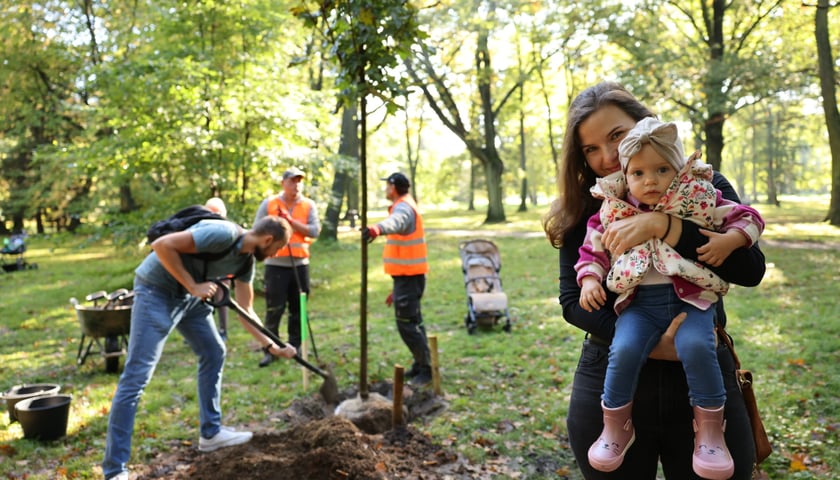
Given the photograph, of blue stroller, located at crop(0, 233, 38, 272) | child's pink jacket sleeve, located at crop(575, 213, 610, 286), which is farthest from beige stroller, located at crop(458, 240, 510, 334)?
blue stroller, located at crop(0, 233, 38, 272)

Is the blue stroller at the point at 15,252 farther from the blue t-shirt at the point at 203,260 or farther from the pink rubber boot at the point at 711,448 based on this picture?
the pink rubber boot at the point at 711,448

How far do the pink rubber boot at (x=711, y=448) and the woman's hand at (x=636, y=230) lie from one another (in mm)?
508

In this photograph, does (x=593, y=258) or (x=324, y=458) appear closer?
(x=593, y=258)

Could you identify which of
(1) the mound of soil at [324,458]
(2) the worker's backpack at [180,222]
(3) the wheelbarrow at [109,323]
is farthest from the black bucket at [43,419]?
(2) the worker's backpack at [180,222]

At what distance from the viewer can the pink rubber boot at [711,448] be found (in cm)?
164

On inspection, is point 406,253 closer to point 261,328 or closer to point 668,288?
point 261,328

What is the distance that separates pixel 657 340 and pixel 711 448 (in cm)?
33

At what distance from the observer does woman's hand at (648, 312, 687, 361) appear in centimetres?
171

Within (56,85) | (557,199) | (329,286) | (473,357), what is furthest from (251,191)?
(56,85)

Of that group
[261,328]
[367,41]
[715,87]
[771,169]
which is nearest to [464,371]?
[261,328]

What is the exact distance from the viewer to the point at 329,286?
12.4m

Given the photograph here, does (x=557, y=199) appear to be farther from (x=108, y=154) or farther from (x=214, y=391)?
(x=108, y=154)

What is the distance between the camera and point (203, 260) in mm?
4090

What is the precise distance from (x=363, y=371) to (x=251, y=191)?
591 centimetres
